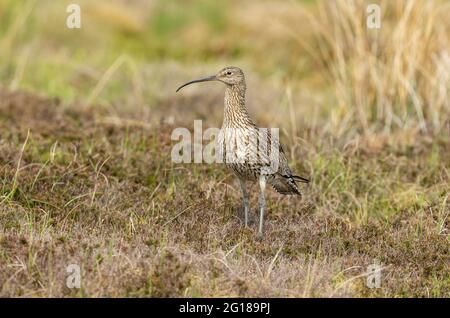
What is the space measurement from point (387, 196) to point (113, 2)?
15.3 meters

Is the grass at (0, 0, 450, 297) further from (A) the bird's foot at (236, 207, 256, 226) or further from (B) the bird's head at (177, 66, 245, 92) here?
(B) the bird's head at (177, 66, 245, 92)

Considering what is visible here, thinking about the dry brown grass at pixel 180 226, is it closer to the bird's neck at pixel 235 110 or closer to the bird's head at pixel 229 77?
the bird's neck at pixel 235 110

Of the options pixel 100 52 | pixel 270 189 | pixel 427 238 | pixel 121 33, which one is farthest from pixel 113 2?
pixel 427 238

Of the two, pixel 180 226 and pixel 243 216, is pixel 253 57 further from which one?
pixel 180 226

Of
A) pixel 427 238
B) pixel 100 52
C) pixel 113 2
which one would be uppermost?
pixel 113 2

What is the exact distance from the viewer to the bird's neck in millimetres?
7992

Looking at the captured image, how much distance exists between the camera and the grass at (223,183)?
6484mm

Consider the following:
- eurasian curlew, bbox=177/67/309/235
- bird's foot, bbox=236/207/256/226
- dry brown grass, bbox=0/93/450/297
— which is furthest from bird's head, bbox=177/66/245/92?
bird's foot, bbox=236/207/256/226

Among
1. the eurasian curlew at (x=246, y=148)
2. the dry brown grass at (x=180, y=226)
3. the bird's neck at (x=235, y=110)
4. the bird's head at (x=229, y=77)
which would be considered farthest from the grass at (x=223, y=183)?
the bird's head at (x=229, y=77)

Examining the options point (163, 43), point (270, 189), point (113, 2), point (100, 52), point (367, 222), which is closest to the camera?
point (367, 222)

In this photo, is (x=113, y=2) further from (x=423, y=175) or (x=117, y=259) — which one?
(x=117, y=259)

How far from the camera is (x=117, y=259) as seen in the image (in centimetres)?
651

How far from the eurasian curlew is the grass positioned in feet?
1.49
